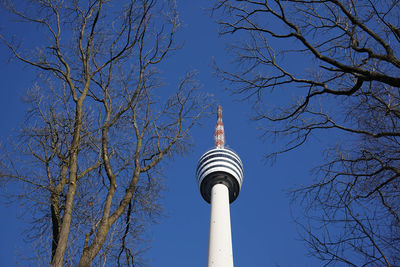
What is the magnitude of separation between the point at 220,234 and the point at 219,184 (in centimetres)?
851

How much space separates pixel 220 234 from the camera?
159ft

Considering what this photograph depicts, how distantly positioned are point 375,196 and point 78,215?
15.4 ft

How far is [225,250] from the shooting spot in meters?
47.0

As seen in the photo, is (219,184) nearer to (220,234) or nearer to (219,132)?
(219,132)

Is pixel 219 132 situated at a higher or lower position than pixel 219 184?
higher

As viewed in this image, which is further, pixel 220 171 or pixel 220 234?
pixel 220 171

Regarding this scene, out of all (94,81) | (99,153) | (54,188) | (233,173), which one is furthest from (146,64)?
(233,173)

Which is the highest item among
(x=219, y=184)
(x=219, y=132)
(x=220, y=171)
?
(x=219, y=132)

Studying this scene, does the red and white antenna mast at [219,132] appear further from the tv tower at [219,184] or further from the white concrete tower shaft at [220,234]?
the white concrete tower shaft at [220,234]

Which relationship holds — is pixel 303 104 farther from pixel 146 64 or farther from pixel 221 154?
pixel 221 154

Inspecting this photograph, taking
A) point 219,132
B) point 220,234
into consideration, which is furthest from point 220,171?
point 220,234

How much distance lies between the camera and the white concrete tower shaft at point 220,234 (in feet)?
151

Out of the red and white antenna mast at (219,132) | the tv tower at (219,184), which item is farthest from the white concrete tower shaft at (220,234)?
the red and white antenna mast at (219,132)

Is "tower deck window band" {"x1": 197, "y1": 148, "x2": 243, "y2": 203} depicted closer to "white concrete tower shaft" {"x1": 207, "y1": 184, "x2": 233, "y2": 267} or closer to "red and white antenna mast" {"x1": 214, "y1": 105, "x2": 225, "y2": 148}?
"red and white antenna mast" {"x1": 214, "y1": 105, "x2": 225, "y2": 148}
